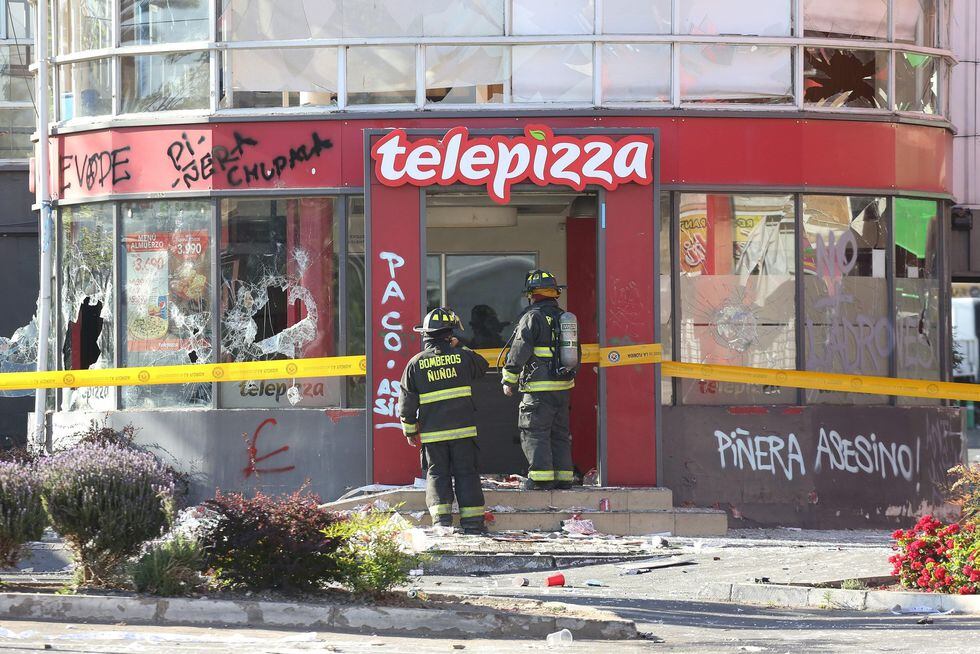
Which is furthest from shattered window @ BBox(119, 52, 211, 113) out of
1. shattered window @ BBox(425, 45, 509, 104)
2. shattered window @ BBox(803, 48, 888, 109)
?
shattered window @ BBox(803, 48, 888, 109)

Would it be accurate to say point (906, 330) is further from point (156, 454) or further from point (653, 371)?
point (156, 454)

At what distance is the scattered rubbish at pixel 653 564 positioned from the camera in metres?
11.7

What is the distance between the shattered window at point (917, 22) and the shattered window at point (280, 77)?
19.4 feet

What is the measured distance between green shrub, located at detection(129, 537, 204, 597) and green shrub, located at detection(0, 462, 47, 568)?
2.42 feet

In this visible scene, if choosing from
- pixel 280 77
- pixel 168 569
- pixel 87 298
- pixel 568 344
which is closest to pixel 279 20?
pixel 280 77

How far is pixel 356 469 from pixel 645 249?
3566mm

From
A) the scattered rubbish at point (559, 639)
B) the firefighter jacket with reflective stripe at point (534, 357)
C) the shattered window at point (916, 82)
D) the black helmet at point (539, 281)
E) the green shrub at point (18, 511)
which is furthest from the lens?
the shattered window at point (916, 82)

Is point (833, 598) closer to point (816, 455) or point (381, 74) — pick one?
point (816, 455)

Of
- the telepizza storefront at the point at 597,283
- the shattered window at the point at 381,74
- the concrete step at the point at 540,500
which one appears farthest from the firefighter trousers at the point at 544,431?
the shattered window at the point at 381,74

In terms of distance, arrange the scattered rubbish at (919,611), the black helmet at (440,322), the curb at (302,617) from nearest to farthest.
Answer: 1. the curb at (302,617)
2. the scattered rubbish at (919,611)
3. the black helmet at (440,322)

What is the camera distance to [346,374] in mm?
14609

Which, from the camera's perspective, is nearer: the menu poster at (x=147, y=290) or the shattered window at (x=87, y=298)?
the menu poster at (x=147, y=290)

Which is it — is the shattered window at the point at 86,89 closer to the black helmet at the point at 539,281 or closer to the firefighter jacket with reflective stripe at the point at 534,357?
the black helmet at the point at 539,281

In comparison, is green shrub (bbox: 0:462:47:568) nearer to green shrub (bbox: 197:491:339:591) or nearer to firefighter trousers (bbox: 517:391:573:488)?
green shrub (bbox: 197:491:339:591)
